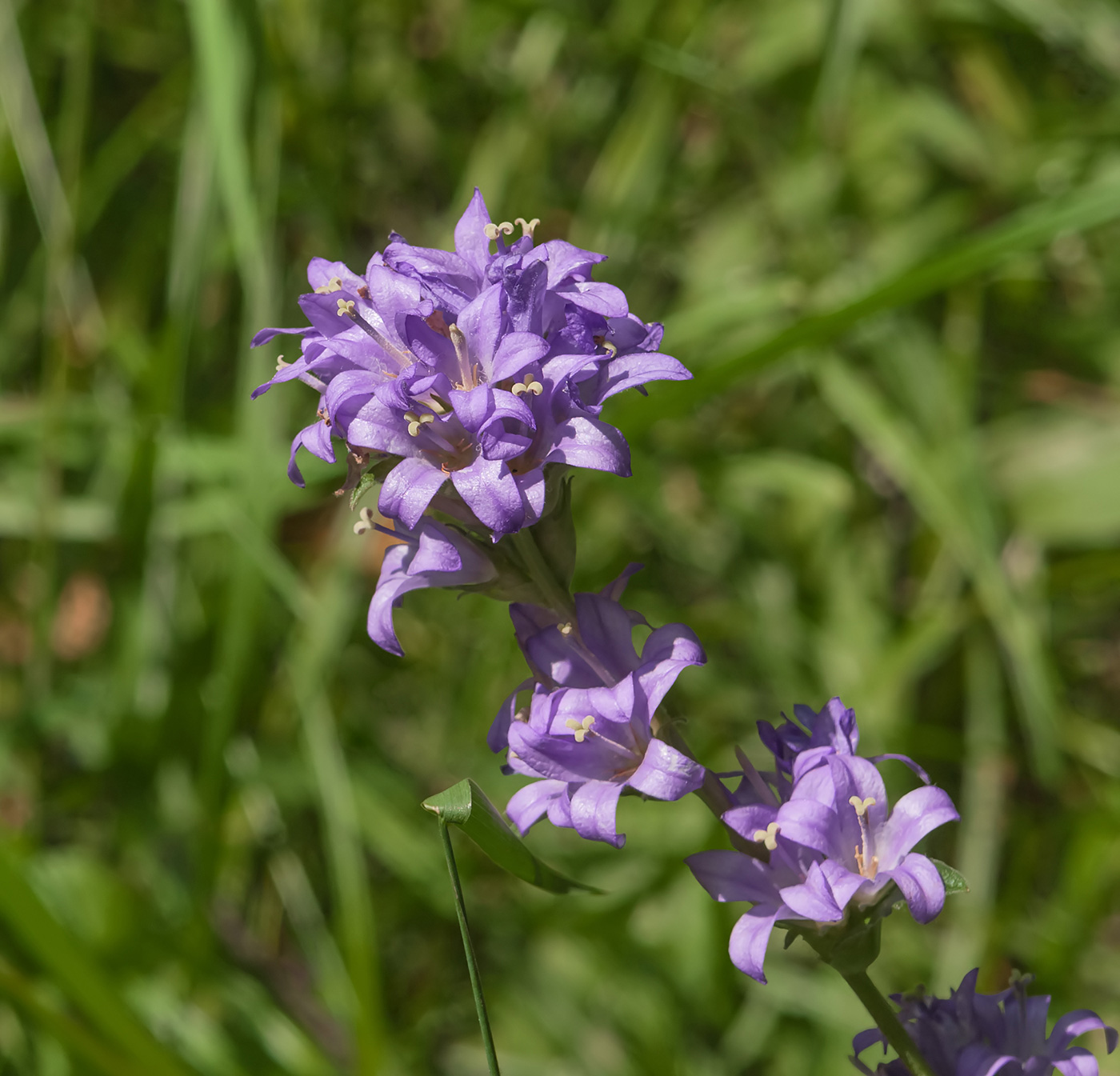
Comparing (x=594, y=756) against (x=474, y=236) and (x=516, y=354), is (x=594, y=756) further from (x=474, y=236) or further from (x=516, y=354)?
(x=474, y=236)

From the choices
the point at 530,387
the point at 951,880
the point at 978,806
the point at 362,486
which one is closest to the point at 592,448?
the point at 530,387

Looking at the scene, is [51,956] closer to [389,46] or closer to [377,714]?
[377,714]

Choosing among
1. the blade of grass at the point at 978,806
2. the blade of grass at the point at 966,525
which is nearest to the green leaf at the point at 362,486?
the blade of grass at the point at 966,525

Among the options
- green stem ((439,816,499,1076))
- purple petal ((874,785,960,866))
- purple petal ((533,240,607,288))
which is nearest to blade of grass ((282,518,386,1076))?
green stem ((439,816,499,1076))

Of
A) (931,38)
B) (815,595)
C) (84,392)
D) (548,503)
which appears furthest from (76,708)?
(931,38)

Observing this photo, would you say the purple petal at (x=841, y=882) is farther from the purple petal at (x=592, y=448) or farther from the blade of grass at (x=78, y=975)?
the blade of grass at (x=78, y=975)

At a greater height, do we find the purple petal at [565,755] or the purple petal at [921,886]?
the purple petal at [565,755]

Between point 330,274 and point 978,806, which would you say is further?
point 978,806

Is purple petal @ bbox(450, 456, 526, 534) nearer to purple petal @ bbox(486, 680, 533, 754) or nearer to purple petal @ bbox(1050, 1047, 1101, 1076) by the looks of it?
purple petal @ bbox(486, 680, 533, 754)
